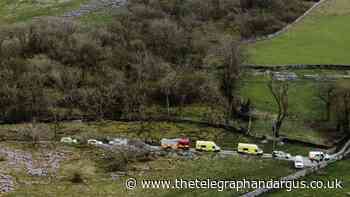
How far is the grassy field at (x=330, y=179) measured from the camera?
2435 inches

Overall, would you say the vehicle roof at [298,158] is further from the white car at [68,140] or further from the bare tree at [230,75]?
the white car at [68,140]

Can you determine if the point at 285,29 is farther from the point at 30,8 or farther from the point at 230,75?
the point at 30,8

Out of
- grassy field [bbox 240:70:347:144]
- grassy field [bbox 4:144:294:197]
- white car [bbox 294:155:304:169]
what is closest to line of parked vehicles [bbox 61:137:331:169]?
white car [bbox 294:155:304:169]

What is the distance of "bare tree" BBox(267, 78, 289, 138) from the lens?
8314 centimetres

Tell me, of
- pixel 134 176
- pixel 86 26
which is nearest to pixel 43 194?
pixel 134 176

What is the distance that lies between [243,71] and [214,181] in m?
37.6

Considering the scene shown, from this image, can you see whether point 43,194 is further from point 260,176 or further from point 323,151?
point 323,151

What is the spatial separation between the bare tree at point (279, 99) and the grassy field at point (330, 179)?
41.1 ft

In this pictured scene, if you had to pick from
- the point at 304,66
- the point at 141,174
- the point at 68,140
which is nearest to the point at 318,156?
the point at 141,174

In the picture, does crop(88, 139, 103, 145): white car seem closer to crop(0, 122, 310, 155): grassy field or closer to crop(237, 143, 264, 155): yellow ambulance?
crop(0, 122, 310, 155): grassy field

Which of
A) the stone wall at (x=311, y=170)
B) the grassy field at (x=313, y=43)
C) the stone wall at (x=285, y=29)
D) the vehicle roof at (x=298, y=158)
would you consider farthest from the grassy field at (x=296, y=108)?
the stone wall at (x=285, y=29)

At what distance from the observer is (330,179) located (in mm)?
66750

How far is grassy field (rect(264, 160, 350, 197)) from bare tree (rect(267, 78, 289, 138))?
12.5 metres

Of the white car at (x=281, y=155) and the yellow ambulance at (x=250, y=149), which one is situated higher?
the yellow ambulance at (x=250, y=149)
